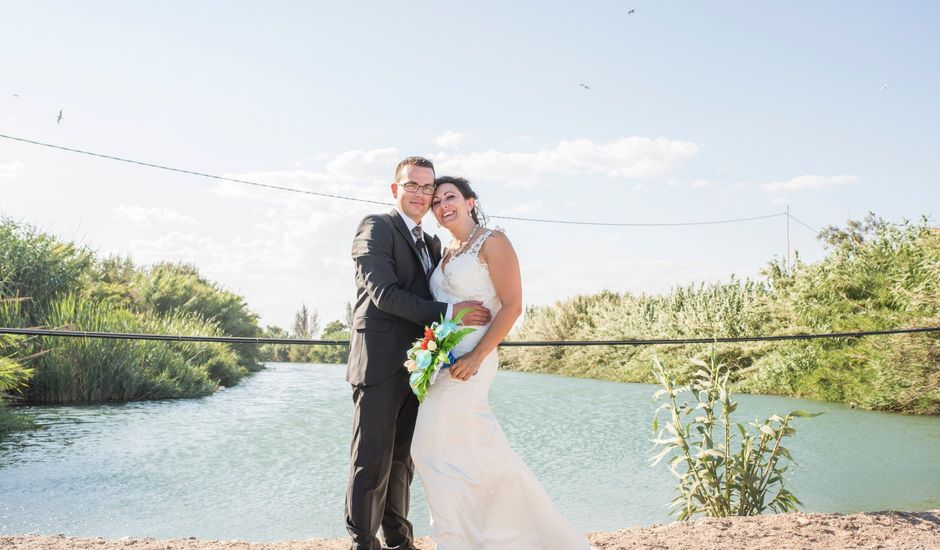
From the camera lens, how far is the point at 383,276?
2.94 meters

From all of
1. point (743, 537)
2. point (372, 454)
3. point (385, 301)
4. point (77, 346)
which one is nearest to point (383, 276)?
point (385, 301)

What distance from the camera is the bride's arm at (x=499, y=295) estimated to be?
2.89 m

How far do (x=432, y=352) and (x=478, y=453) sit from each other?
0.48m

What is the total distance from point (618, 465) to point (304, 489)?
3.14 meters

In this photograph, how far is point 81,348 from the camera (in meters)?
10.2

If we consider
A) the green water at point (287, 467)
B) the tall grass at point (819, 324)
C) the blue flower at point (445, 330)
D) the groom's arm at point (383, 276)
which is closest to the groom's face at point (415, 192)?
the groom's arm at point (383, 276)

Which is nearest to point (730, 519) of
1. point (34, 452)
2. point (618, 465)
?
point (618, 465)

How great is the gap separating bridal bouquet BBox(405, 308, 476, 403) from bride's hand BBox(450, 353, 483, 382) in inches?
1.8

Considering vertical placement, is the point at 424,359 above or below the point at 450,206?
below

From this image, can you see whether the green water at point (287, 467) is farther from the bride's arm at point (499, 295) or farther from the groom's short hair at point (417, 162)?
the groom's short hair at point (417, 162)

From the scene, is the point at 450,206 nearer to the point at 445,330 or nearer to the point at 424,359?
the point at 445,330

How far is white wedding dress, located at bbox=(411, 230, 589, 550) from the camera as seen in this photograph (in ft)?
9.50

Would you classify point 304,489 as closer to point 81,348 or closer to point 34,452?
point 34,452

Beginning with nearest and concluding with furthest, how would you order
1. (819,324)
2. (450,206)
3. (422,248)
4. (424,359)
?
1. (424,359)
2. (450,206)
3. (422,248)
4. (819,324)
